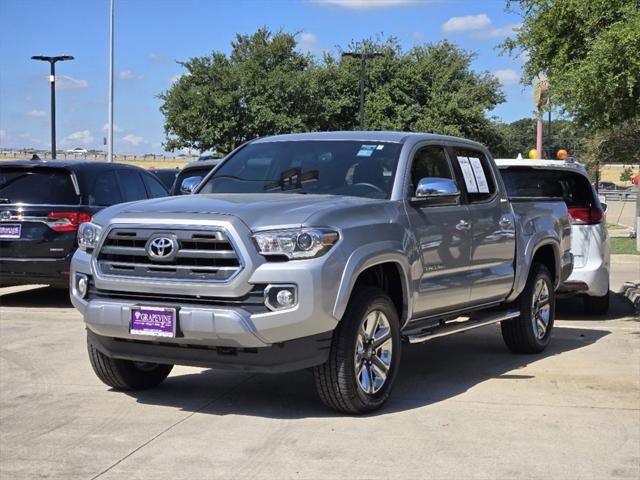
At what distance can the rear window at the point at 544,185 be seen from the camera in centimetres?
1032

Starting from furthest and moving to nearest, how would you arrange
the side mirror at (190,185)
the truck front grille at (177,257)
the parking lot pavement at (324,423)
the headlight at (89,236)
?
the side mirror at (190,185)
the headlight at (89,236)
the truck front grille at (177,257)
the parking lot pavement at (324,423)

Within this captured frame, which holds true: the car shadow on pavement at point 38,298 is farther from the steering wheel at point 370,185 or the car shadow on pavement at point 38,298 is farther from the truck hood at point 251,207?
the steering wheel at point 370,185

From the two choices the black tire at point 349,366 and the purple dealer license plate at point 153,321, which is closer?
the purple dealer license plate at point 153,321

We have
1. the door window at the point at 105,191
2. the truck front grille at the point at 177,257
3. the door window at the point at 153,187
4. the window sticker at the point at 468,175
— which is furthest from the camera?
the door window at the point at 153,187

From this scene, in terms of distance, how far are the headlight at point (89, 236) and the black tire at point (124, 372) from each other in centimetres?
68

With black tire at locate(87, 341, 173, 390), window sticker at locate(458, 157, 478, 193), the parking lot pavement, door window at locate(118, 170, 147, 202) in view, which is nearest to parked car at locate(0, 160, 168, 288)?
door window at locate(118, 170, 147, 202)

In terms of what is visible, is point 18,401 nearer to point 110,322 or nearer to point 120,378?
point 120,378

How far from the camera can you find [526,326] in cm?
816

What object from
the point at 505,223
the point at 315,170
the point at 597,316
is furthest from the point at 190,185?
the point at 597,316

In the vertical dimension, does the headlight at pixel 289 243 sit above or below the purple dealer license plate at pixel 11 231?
above

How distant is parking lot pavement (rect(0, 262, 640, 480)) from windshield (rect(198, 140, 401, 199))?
1524 mm

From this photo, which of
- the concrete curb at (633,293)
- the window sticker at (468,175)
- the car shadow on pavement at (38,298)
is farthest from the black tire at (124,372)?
the concrete curb at (633,293)

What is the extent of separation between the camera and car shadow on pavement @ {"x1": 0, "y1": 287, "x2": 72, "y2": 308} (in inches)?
448

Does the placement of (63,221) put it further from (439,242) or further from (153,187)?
(439,242)
